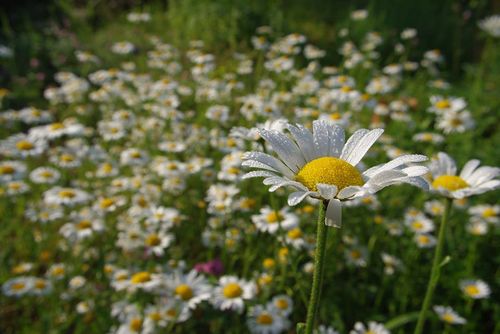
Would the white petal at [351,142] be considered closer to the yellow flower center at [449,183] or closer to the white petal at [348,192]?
the white petal at [348,192]

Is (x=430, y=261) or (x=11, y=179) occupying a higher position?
(x=11, y=179)

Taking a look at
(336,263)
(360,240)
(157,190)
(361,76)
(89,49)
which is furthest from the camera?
(89,49)

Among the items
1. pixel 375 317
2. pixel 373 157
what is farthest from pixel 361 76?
pixel 375 317

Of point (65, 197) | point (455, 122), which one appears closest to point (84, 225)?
point (65, 197)

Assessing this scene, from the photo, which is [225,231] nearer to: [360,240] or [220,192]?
[220,192]

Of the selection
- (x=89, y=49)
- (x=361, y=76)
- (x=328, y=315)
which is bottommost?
(x=328, y=315)

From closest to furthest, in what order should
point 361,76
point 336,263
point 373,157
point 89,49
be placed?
point 336,263, point 373,157, point 361,76, point 89,49

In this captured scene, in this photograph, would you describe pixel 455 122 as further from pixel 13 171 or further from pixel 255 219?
pixel 13 171
